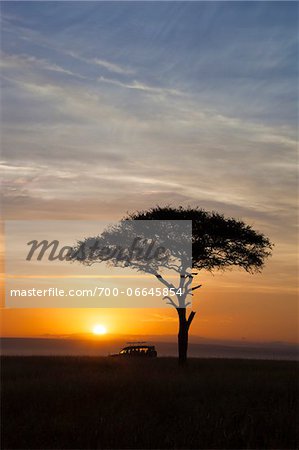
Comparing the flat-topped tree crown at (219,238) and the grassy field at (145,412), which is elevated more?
the flat-topped tree crown at (219,238)

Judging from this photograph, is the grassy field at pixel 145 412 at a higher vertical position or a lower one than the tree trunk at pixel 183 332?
lower

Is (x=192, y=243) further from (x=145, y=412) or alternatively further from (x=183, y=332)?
(x=145, y=412)

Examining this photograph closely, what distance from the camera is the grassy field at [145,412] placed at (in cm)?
1641

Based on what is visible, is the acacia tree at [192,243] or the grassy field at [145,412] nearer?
the grassy field at [145,412]

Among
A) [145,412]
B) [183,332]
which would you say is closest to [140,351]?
[183,332]

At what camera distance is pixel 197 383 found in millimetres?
26312

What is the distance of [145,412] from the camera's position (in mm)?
19562

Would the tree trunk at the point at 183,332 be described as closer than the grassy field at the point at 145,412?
No

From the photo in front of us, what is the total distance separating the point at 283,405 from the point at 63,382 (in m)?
8.76

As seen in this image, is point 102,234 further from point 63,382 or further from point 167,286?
point 63,382

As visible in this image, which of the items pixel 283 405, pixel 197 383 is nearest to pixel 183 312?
pixel 197 383

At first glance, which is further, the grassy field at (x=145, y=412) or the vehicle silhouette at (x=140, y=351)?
the vehicle silhouette at (x=140, y=351)

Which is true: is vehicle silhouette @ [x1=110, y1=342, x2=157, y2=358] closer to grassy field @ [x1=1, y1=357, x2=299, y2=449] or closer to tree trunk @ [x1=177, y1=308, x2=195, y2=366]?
tree trunk @ [x1=177, y1=308, x2=195, y2=366]

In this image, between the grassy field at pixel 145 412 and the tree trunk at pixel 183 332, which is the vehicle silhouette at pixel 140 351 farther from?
the grassy field at pixel 145 412
